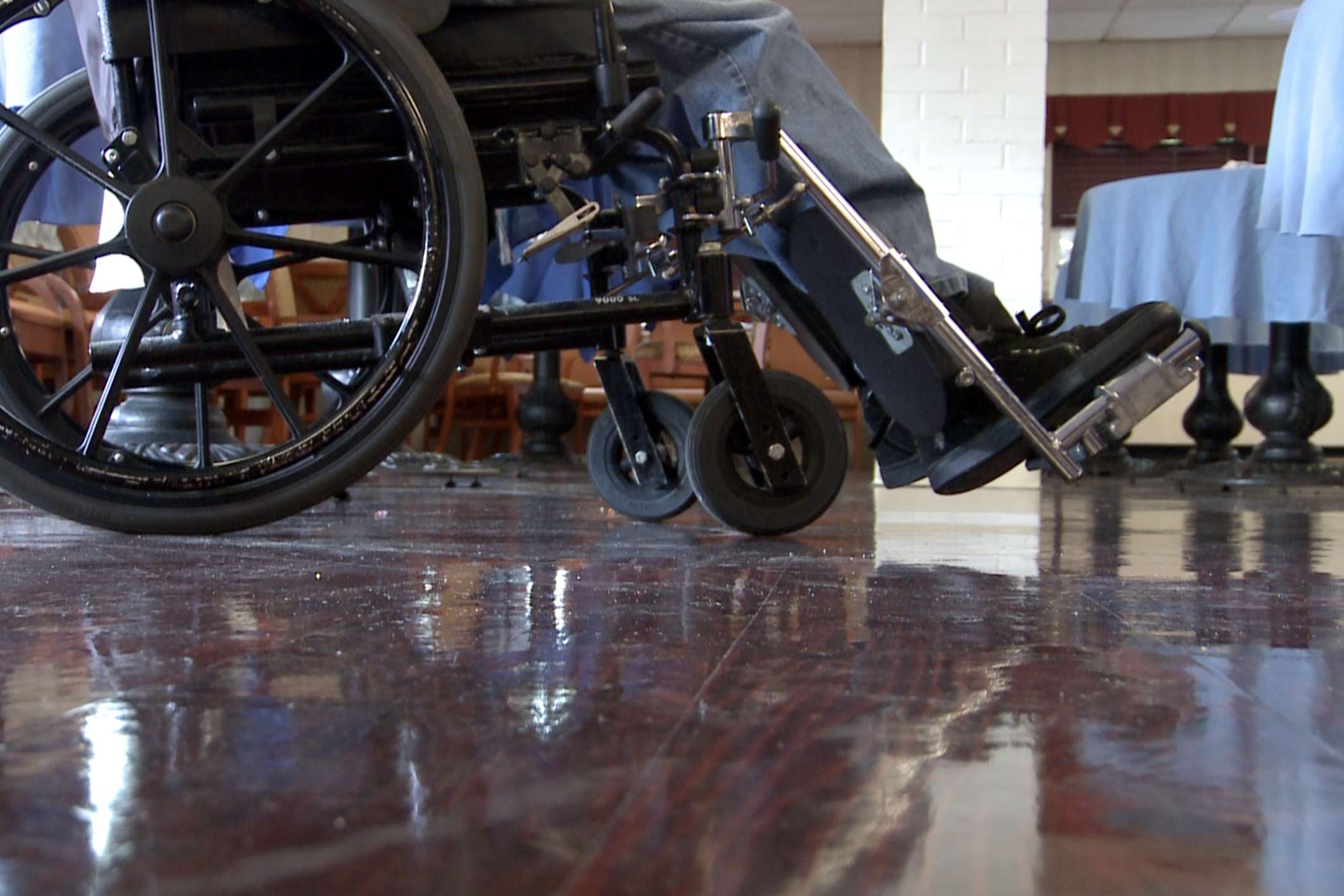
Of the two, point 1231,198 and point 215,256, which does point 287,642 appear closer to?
point 215,256

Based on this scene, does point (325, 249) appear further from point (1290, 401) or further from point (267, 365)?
point (1290, 401)

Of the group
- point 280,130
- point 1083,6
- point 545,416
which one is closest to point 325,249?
point 280,130

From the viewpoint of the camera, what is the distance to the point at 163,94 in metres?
0.88

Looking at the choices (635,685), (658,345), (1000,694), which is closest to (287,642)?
(635,685)

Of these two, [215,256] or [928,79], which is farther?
[928,79]

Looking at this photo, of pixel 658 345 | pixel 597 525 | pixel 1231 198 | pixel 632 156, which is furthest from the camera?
pixel 658 345

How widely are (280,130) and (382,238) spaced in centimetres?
37

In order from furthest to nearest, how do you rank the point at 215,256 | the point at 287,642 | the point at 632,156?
1. the point at 632,156
2. the point at 215,256
3. the point at 287,642

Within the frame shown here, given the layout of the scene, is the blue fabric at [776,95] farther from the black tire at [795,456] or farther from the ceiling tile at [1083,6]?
the ceiling tile at [1083,6]

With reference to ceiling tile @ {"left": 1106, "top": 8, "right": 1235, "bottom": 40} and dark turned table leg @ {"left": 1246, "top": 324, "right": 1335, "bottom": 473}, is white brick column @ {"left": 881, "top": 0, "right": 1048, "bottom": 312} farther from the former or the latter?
ceiling tile @ {"left": 1106, "top": 8, "right": 1235, "bottom": 40}

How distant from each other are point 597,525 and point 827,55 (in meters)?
6.59

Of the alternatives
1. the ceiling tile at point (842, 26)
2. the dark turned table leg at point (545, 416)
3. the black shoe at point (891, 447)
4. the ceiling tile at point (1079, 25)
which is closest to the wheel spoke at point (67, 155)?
the black shoe at point (891, 447)

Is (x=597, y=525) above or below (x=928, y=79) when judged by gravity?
below

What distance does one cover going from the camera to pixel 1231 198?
10.2ft
